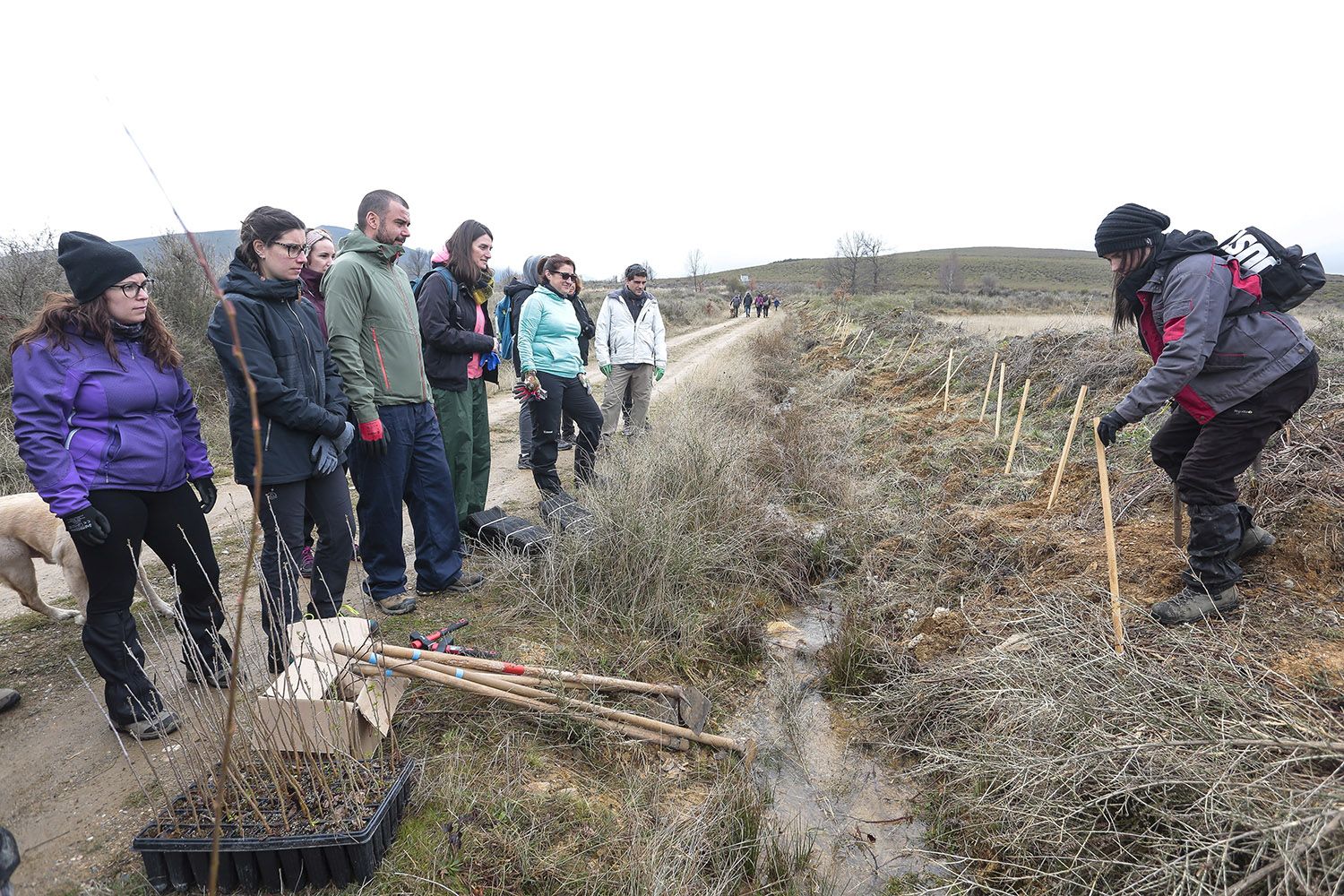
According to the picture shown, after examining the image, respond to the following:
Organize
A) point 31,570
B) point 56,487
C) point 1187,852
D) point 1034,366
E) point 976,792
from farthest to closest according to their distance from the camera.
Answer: point 1034,366 < point 31,570 < point 976,792 < point 56,487 < point 1187,852

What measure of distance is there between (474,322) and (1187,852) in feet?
13.7

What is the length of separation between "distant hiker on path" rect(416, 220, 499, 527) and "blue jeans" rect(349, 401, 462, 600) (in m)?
0.35

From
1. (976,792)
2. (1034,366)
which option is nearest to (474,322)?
(976,792)

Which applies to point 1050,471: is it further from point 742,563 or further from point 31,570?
point 31,570

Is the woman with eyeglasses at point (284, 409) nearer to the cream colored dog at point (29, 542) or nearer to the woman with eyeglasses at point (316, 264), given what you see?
the cream colored dog at point (29, 542)

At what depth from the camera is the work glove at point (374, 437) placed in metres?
3.39

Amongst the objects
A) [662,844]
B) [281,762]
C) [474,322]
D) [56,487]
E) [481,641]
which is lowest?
[662,844]

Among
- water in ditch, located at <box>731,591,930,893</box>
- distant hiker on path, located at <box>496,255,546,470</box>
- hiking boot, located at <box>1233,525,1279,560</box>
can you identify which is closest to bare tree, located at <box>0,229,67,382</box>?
distant hiker on path, located at <box>496,255,546,470</box>

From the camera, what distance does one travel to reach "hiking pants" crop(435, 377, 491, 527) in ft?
14.2

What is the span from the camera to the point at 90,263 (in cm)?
252

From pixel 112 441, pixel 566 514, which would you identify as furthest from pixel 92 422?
pixel 566 514

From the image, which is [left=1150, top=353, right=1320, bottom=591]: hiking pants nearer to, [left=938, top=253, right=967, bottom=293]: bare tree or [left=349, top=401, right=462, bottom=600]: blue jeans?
[left=349, top=401, right=462, bottom=600]: blue jeans

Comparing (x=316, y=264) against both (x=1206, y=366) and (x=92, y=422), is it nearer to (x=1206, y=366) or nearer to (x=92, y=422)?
(x=92, y=422)

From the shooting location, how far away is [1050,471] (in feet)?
19.3
